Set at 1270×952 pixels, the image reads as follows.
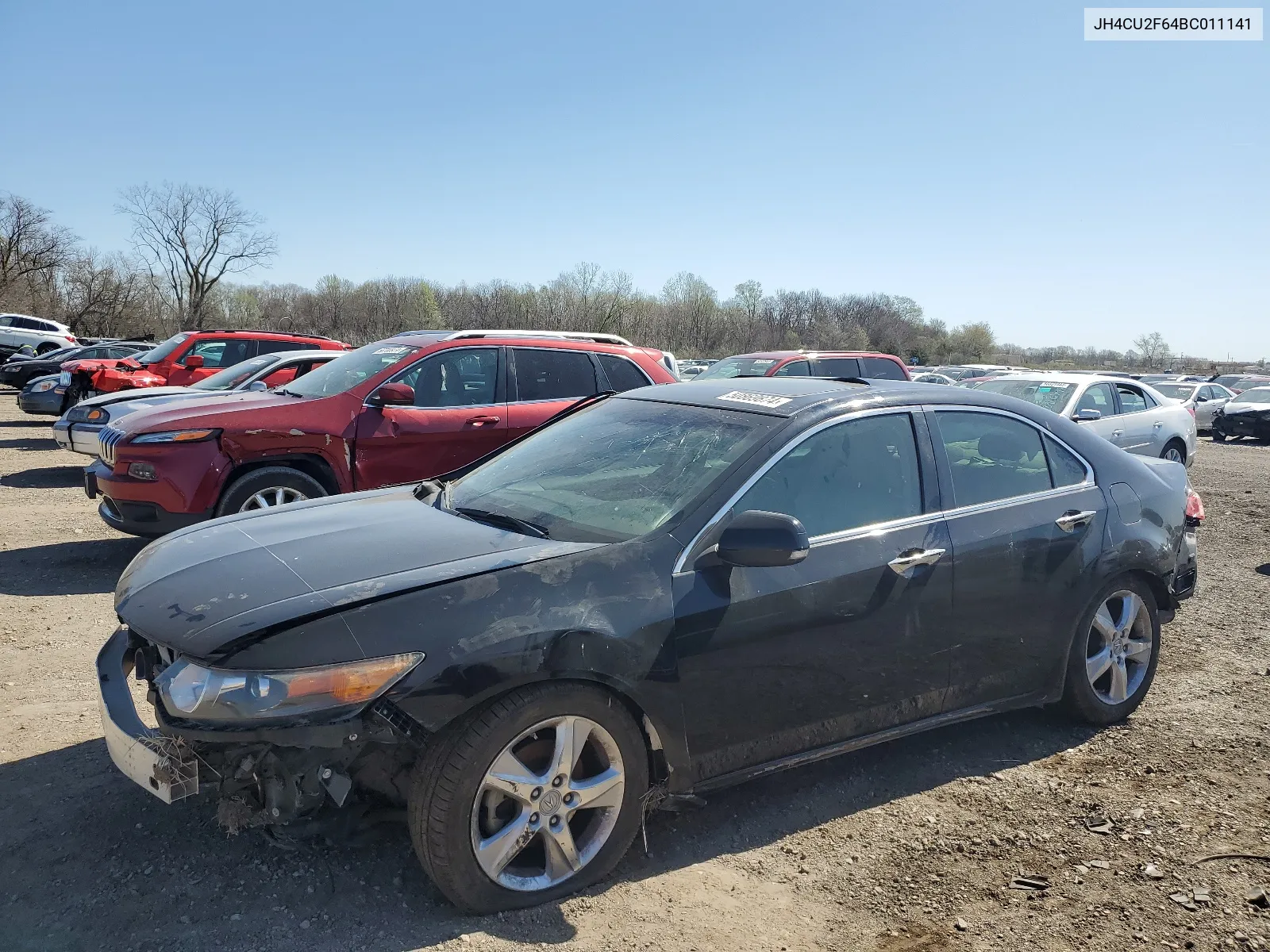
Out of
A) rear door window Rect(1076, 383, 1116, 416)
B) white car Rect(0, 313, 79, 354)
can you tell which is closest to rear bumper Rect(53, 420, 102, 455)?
rear door window Rect(1076, 383, 1116, 416)

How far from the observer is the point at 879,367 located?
43.7 feet

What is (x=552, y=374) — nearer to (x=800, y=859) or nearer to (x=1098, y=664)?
(x=1098, y=664)

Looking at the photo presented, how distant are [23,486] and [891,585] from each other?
10.7 meters

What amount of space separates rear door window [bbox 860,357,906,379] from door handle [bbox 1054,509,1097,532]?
9.26 meters

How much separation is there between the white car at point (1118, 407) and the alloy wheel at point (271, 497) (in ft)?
27.1

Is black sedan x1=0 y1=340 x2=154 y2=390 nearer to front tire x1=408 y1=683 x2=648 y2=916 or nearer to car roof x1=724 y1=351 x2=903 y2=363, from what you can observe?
car roof x1=724 y1=351 x2=903 y2=363

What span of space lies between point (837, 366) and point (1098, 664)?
9.67 m

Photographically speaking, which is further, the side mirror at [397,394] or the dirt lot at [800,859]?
the side mirror at [397,394]

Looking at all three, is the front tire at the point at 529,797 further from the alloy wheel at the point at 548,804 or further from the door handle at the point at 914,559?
the door handle at the point at 914,559

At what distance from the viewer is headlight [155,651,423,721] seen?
2504 mm

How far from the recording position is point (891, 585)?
3.42m

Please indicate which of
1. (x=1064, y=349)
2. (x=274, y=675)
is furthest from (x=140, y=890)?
(x=1064, y=349)

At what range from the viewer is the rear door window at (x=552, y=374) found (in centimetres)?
755

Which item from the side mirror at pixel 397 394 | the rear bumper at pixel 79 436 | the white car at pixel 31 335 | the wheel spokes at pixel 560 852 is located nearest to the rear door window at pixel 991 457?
the wheel spokes at pixel 560 852
